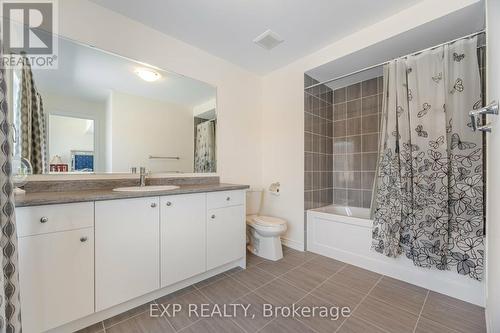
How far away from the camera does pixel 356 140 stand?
2910 millimetres

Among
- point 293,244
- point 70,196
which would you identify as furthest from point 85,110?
point 293,244

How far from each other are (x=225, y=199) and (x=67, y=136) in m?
1.35

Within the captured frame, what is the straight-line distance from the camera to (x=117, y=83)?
5.96ft

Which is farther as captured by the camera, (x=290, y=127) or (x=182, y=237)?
(x=290, y=127)

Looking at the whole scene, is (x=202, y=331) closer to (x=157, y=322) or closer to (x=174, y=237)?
(x=157, y=322)

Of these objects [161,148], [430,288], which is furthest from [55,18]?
[430,288]

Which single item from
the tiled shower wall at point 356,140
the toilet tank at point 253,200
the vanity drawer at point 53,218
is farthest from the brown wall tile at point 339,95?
the vanity drawer at point 53,218

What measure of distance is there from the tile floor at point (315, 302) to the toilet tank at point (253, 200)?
0.81 meters

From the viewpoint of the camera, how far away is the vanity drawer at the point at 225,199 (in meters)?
1.79

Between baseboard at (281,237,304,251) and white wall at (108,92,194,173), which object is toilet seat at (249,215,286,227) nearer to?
baseboard at (281,237,304,251)

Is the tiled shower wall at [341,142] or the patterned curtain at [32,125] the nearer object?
the patterned curtain at [32,125]

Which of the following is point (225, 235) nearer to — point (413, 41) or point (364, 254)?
point (364, 254)

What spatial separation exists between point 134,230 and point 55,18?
166 centimetres

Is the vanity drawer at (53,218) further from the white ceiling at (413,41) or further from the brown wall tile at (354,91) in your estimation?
the brown wall tile at (354,91)
